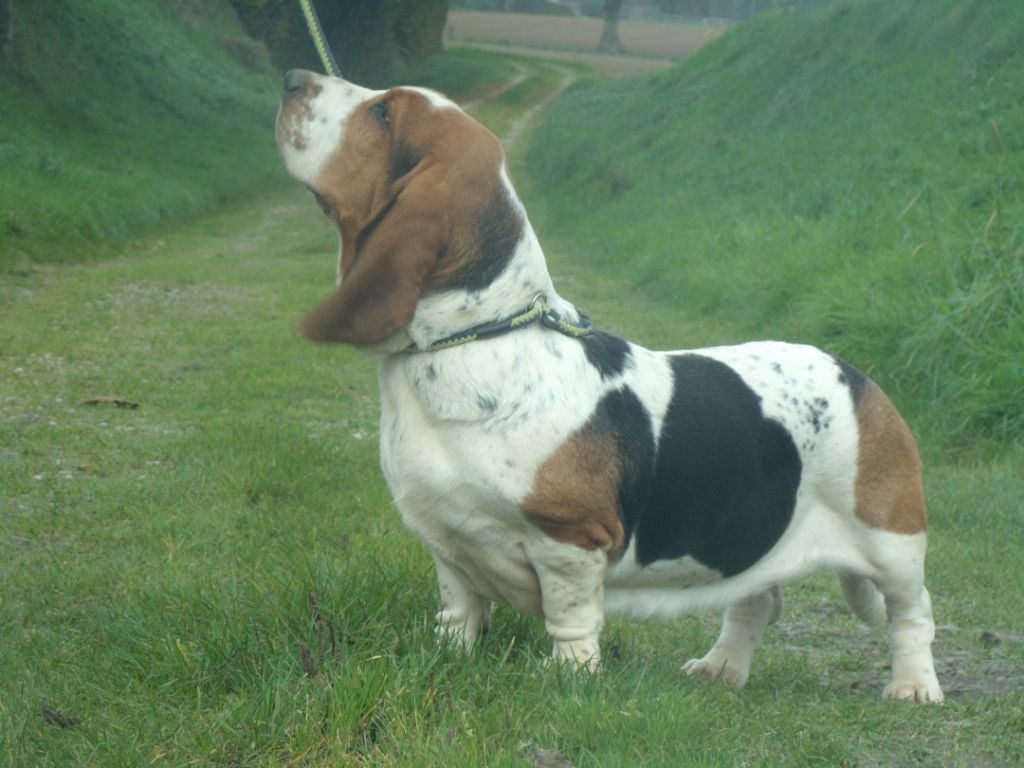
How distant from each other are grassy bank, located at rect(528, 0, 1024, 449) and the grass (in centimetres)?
128

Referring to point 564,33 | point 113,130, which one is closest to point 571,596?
point 113,130

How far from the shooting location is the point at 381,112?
3.80 metres

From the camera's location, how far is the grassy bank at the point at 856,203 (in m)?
8.46

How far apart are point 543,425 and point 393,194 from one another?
76cm

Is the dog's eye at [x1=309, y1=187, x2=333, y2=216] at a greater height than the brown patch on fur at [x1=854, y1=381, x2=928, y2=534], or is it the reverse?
the dog's eye at [x1=309, y1=187, x2=333, y2=216]

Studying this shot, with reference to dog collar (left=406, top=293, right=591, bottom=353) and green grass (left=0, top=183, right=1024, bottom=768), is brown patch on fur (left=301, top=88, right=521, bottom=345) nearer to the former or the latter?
dog collar (left=406, top=293, right=591, bottom=353)

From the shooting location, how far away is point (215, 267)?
48.5 feet

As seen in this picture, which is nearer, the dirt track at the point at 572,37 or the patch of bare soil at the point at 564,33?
the dirt track at the point at 572,37

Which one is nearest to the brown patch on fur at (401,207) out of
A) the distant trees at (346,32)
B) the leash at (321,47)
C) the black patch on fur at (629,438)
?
the leash at (321,47)

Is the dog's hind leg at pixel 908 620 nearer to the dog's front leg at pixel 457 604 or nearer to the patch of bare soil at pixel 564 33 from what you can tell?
the dog's front leg at pixel 457 604

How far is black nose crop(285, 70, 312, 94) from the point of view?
12.8 ft

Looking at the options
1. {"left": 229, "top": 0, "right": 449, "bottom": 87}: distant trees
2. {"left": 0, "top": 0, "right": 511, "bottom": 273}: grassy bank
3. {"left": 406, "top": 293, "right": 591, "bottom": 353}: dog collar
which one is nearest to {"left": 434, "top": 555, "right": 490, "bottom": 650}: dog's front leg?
{"left": 406, "top": 293, "right": 591, "bottom": 353}: dog collar

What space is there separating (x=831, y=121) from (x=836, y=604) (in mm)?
11929

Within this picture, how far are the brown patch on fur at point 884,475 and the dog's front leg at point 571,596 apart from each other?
0.97 meters
